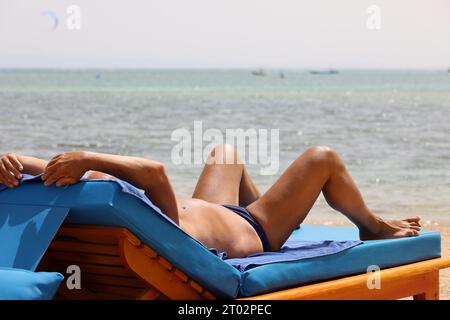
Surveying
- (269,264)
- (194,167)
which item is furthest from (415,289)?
(194,167)

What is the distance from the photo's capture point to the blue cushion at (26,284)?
265cm

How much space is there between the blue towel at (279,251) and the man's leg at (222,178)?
14.1 inches

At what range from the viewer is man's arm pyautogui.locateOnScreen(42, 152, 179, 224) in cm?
290

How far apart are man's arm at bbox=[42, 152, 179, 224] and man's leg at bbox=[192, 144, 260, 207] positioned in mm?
911

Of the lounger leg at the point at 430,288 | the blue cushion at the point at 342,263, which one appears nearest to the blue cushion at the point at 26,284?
the blue cushion at the point at 342,263

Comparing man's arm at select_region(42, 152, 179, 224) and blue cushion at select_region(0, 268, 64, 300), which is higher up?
man's arm at select_region(42, 152, 179, 224)

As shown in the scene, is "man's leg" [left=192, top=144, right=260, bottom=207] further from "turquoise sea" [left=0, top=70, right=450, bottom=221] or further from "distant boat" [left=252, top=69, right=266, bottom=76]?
"distant boat" [left=252, top=69, right=266, bottom=76]

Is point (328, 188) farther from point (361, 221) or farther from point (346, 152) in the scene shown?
point (346, 152)

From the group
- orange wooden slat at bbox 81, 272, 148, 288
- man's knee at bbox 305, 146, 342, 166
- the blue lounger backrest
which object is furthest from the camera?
man's knee at bbox 305, 146, 342, 166

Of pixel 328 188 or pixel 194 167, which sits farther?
pixel 194 167

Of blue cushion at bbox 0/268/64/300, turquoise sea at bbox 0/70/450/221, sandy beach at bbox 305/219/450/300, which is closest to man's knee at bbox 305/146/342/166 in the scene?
blue cushion at bbox 0/268/64/300

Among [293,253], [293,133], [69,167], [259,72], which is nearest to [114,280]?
[69,167]

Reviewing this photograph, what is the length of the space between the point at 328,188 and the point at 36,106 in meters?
28.5

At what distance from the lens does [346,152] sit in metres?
16.5
